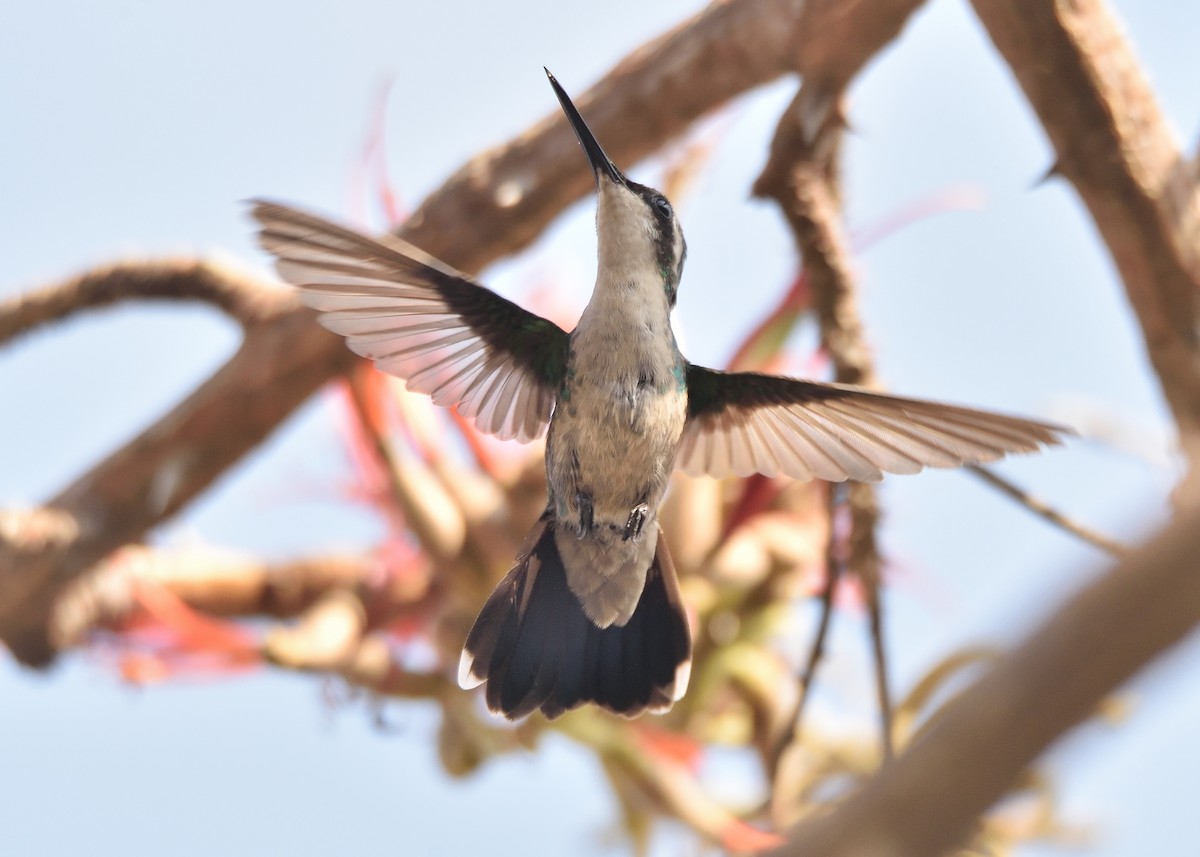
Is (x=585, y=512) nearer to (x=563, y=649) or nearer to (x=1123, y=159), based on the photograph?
(x=563, y=649)

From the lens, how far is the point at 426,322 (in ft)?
4.27

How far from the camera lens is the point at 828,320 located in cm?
141

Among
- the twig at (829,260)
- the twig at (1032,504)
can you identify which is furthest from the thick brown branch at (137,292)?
the twig at (1032,504)

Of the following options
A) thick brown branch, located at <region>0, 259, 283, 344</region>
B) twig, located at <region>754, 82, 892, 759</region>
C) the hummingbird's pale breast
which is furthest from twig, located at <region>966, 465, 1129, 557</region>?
thick brown branch, located at <region>0, 259, 283, 344</region>

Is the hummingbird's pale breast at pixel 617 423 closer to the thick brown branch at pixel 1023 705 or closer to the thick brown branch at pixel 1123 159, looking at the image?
the thick brown branch at pixel 1123 159

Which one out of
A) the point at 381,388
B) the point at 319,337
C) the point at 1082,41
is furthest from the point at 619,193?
the point at 381,388

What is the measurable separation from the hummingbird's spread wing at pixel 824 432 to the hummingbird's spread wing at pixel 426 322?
0.56 feet

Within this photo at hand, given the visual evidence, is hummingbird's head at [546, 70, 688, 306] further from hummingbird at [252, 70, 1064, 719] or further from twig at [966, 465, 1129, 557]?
twig at [966, 465, 1129, 557]

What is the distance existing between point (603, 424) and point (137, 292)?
0.92 metres

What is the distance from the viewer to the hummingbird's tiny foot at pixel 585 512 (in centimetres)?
129

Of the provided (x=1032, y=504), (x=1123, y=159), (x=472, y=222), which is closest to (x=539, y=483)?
(x=472, y=222)

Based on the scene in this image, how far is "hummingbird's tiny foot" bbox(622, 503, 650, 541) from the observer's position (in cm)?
130

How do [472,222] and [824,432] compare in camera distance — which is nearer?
[824,432]

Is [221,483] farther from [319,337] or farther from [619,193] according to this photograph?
[619,193]
